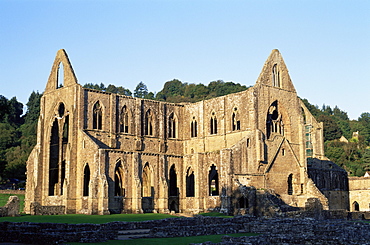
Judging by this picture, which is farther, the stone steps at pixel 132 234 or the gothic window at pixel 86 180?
the gothic window at pixel 86 180

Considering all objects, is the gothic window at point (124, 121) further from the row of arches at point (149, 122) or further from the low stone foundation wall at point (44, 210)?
the low stone foundation wall at point (44, 210)

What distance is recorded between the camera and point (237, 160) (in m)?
50.6

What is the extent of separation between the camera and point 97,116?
53.2 meters

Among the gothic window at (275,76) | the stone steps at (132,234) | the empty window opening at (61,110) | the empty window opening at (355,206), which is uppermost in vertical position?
the gothic window at (275,76)

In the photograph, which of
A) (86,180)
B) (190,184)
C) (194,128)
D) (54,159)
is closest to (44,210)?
(86,180)

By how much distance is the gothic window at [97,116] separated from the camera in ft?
175

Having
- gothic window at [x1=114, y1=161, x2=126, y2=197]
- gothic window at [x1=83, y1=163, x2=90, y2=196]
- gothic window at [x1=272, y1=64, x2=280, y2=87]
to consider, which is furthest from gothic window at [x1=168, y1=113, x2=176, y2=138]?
gothic window at [x1=272, y1=64, x2=280, y2=87]

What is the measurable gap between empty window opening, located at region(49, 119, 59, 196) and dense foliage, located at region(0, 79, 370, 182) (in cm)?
624

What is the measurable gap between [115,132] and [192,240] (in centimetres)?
2910

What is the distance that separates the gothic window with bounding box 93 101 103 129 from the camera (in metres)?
53.3

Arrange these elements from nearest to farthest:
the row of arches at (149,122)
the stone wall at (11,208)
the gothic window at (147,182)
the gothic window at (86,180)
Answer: the stone wall at (11,208) < the gothic window at (86,180) < the gothic window at (147,182) < the row of arches at (149,122)

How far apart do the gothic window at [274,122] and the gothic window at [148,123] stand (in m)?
13.1

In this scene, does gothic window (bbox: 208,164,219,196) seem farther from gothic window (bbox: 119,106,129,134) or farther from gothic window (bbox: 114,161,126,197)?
gothic window (bbox: 119,106,129,134)

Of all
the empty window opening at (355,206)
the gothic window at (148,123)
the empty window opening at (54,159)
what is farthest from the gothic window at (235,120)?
the empty window opening at (355,206)
